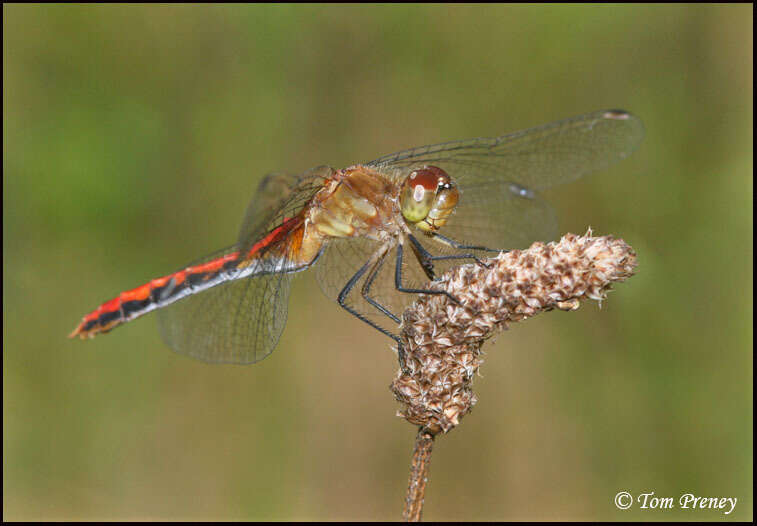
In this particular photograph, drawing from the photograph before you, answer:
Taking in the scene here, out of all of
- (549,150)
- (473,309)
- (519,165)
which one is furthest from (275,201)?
(549,150)

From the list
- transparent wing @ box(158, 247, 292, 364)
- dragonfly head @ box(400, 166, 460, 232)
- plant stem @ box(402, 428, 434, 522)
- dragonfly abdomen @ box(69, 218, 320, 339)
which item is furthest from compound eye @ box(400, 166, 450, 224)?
plant stem @ box(402, 428, 434, 522)

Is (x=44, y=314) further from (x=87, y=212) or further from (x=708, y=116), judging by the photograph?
(x=708, y=116)

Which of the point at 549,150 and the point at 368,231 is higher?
the point at 549,150

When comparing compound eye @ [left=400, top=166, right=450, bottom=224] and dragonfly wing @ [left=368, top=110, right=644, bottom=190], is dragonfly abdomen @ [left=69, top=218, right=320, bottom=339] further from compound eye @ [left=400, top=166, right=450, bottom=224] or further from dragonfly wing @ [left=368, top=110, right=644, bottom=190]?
dragonfly wing @ [left=368, top=110, right=644, bottom=190]

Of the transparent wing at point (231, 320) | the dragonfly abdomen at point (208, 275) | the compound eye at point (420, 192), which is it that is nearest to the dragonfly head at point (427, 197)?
the compound eye at point (420, 192)

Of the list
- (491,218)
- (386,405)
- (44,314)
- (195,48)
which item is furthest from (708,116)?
(44,314)

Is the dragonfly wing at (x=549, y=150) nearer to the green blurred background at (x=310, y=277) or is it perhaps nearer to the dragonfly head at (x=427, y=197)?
the dragonfly head at (x=427, y=197)

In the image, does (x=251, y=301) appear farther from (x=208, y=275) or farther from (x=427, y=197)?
(x=427, y=197)

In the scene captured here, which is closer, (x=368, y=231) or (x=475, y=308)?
(x=475, y=308)
